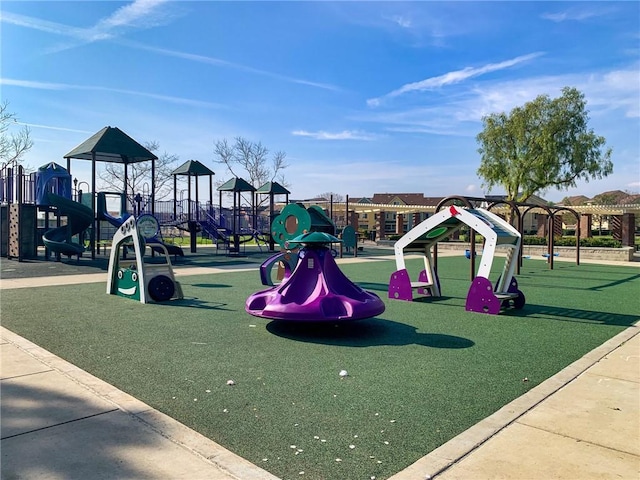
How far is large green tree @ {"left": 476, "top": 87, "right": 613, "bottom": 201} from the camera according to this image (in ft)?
120

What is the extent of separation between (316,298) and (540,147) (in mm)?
35853

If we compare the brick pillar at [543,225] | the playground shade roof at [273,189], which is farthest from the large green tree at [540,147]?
the playground shade roof at [273,189]

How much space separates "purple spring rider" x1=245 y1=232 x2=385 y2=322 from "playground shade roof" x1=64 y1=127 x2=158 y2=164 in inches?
641

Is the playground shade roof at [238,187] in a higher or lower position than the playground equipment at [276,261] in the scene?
higher

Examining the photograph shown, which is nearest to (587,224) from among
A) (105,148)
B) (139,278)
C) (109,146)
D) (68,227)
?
(109,146)

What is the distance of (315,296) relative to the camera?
22.8ft

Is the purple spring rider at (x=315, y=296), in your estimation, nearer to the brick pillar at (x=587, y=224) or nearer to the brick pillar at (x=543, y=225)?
the brick pillar at (x=587, y=224)

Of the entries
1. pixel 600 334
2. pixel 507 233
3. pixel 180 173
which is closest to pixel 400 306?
pixel 507 233

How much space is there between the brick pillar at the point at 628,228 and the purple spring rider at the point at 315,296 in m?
25.4

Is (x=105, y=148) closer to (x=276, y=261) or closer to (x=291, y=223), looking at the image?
(x=291, y=223)

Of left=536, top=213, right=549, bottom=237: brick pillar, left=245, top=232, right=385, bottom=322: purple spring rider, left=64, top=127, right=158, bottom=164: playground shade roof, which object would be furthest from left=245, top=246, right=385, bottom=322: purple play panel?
left=536, top=213, right=549, bottom=237: brick pillar

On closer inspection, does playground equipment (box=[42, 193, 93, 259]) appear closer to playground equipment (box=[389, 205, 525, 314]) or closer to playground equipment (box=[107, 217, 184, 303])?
playground equipment (box=[107, 217, 184, 303])

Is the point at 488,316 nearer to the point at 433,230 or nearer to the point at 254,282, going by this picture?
the point at 433,230

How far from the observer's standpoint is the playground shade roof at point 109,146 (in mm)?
20562
